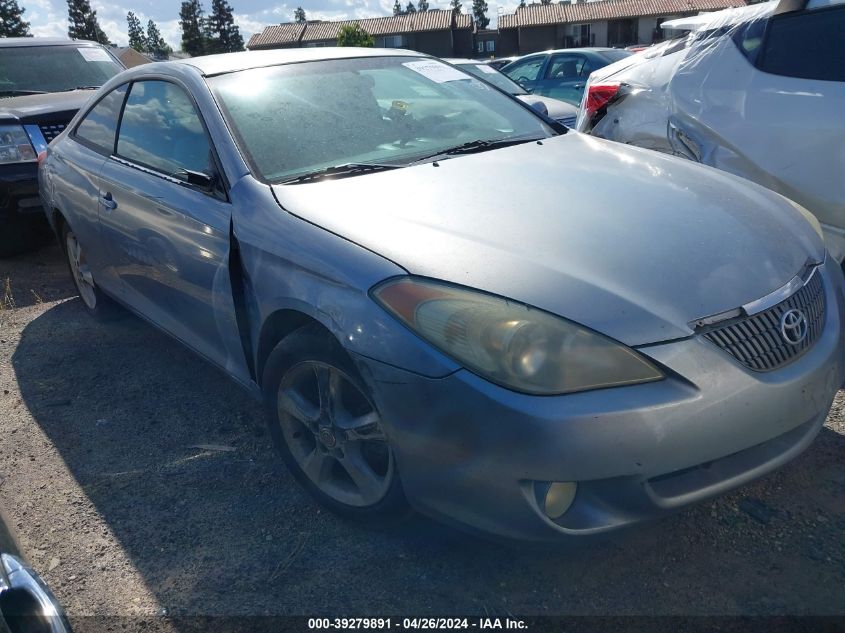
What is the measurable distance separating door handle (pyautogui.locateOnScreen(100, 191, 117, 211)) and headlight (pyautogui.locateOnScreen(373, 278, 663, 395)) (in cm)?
228

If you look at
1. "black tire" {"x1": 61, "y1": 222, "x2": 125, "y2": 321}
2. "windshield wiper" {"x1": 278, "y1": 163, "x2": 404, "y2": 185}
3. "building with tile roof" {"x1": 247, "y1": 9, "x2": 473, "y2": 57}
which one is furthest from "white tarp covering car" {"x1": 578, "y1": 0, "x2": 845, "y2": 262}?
"building with tile roof" {"x1": 247, "y1": 9, "x2": 473, "y2": 57}

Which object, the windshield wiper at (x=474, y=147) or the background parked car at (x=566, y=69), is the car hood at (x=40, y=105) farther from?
the background parked car at (x=566, y=69)

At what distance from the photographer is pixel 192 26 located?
67.6 meters

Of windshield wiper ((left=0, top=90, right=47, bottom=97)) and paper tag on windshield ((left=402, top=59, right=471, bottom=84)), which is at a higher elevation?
paper tag on windshield ((left=402, top=59, right=471, bottom=84))

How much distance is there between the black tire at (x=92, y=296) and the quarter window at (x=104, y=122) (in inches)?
24.1

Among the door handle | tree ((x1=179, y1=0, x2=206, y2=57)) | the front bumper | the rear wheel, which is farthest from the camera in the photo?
tree ((x1=179, y1=0, x2=206, y2=57))

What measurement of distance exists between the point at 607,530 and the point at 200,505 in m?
1.58

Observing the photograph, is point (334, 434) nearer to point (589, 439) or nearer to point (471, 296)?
point (471, 296)

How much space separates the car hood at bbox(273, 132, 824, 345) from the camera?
6.82ft

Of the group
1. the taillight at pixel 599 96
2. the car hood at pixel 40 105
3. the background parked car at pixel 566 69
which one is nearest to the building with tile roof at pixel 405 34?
the background parked car at pixel 566 69

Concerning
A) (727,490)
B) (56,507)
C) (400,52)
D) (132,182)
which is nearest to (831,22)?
(400,52)

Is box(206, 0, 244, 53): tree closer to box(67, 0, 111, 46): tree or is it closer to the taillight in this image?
box(67, 0, 111, 46): tree

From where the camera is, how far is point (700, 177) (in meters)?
2.93

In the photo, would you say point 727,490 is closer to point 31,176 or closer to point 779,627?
point 779,627
